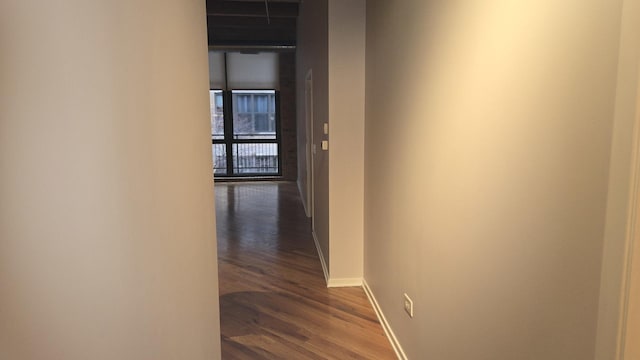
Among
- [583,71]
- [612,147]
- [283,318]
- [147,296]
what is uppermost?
[583,71]

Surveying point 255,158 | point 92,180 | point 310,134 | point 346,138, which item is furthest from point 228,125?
point 92,180

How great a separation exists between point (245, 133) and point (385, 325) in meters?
7.95

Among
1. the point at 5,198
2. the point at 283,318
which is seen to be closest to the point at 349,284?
the point at 283,318

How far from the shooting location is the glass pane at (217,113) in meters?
9.88

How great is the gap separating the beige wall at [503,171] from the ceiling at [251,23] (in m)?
5.05

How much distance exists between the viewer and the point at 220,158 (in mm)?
10273

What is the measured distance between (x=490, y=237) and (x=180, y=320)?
1.05m

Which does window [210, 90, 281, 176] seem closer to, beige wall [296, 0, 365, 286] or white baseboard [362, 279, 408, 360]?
beige wall [296, 0, 365, 286]

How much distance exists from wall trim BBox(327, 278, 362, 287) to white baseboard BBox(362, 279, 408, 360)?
0.07m

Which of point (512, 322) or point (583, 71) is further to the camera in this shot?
point (512, 322)

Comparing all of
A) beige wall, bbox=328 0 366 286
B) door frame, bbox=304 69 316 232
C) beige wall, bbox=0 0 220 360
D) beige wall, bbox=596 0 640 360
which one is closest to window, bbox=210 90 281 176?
door frame, bbox=304 69 316 232

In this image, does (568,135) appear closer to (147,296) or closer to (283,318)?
(147,296)

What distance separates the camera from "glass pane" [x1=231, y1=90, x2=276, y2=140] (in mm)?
10039

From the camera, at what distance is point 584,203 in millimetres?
1005
